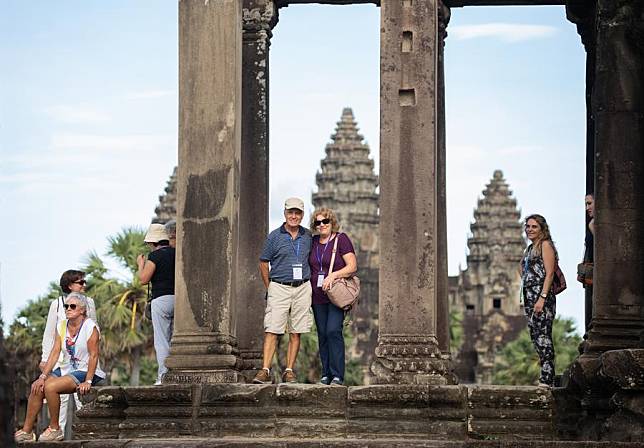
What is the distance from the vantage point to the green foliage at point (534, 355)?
77.8 m

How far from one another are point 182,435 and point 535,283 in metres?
4.10

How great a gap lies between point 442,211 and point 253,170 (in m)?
2.17

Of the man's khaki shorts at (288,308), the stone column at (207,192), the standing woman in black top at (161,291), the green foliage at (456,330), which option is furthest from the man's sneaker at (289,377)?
the green foliage at (456,330)

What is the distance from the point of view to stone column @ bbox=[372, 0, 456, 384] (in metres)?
17.0

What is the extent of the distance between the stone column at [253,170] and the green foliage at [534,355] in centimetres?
5572

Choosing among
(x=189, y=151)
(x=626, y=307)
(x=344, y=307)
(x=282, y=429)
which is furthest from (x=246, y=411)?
(x=626, y=307)

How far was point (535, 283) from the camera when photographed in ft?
57.9

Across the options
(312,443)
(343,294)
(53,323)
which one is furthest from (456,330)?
(312,443)

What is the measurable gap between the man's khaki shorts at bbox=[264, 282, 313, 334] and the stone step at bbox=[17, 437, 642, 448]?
72.8 inches

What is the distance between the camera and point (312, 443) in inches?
572

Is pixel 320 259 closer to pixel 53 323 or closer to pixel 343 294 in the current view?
pixel 343 294

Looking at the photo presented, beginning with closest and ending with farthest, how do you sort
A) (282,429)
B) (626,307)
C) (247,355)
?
(282,429) < (626,307) < (247,355)

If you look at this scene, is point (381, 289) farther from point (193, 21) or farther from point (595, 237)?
point (193, 21)

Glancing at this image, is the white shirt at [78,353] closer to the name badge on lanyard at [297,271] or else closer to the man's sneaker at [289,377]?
the man's sneaker at [289,377]
